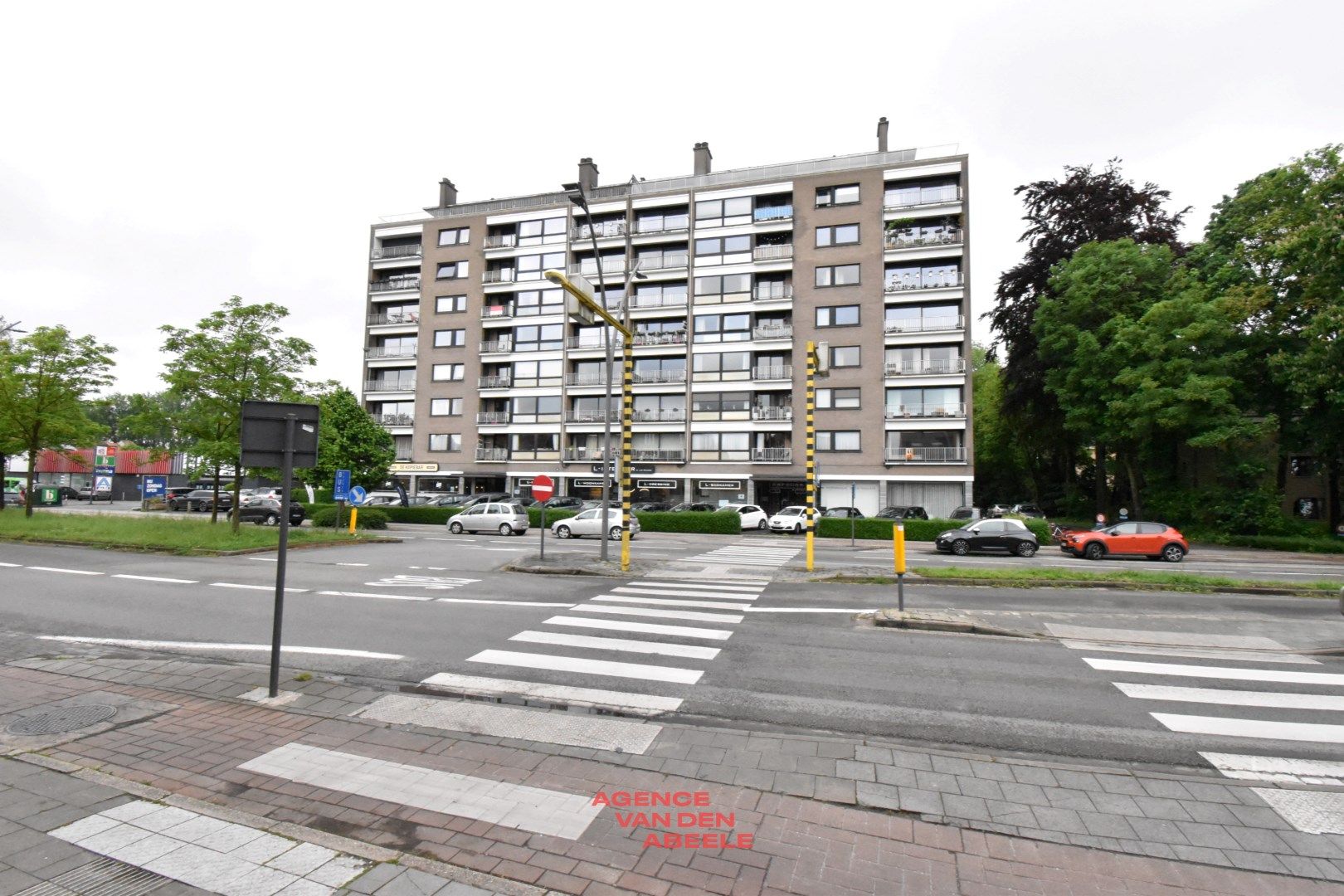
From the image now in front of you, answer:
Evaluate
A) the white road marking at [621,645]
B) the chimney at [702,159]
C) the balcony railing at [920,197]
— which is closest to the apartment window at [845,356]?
the balcony railing at [920,197]

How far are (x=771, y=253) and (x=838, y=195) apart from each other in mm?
5492

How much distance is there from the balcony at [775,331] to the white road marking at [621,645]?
112 feet

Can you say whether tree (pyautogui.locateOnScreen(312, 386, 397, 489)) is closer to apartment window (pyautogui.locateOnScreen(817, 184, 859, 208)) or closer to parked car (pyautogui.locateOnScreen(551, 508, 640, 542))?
parked car (pyautogui.locateOnScreen(551, 508, 640, 542))

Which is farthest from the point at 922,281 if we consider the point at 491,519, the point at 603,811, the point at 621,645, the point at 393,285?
the point at 603,811

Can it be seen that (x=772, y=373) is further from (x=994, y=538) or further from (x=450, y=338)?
(x=450, y=338)

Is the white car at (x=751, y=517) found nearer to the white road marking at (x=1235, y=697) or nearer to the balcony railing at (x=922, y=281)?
the balcony railing at (x=922, y=281)

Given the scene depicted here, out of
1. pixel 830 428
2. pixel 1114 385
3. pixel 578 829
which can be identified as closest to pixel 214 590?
pixel 578 829

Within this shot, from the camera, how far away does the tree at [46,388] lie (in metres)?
23.8

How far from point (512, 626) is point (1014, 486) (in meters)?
54.9

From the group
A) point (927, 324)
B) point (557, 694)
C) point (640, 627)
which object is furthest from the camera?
point (927, 324)

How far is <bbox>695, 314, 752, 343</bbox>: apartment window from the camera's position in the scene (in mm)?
41812

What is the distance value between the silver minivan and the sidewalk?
2450 cm

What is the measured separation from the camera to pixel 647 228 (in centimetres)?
4481

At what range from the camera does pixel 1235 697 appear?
6.71 metres
